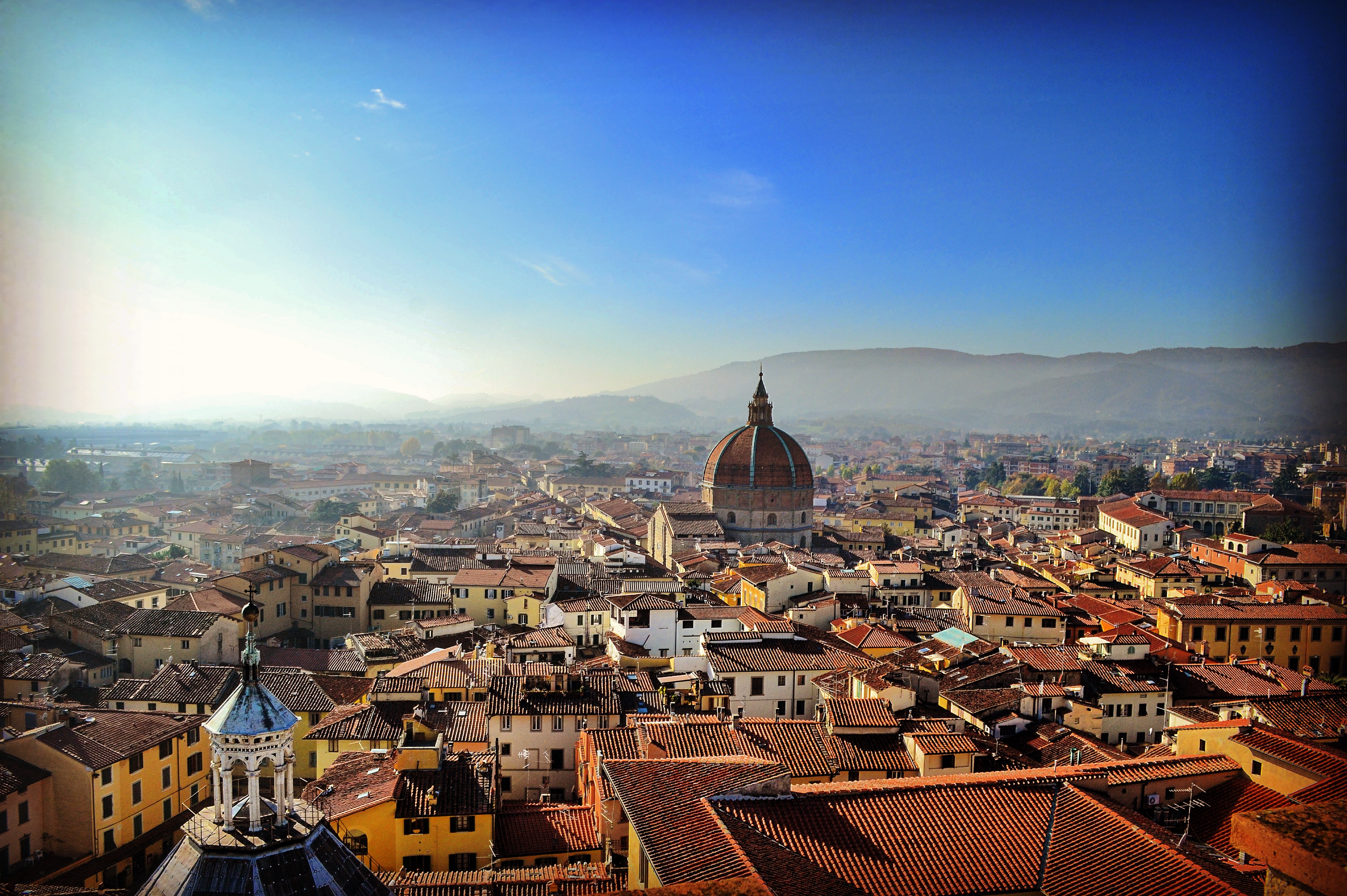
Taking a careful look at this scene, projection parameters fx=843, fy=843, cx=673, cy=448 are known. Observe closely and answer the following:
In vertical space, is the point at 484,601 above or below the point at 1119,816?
below

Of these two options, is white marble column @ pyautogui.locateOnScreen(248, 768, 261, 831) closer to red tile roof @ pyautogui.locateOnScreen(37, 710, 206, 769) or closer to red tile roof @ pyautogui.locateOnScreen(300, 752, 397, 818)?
red tile roof @ pyautogui.locateOnScreen(300, 752, 397, 818)

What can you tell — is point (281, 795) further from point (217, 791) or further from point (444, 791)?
point (444, 791)

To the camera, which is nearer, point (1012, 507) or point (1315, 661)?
point (1315, 661)

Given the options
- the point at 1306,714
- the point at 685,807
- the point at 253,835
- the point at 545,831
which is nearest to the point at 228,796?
the point at 253,835

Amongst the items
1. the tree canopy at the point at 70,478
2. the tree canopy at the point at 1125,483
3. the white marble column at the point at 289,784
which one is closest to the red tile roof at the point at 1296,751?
the white marble column at the point at 289,784

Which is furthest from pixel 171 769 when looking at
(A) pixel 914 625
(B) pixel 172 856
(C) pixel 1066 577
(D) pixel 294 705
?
(C) pixel 1066 577

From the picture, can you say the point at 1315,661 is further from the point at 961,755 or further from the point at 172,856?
the point at 172,856
